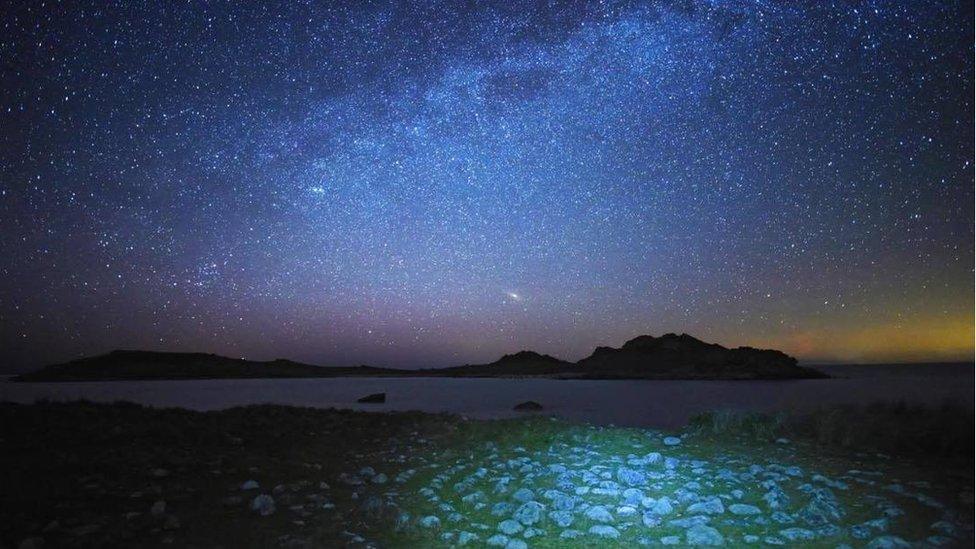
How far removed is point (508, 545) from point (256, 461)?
454cm

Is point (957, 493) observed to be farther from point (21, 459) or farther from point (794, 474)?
point (21, 459)

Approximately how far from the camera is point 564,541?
4598mm

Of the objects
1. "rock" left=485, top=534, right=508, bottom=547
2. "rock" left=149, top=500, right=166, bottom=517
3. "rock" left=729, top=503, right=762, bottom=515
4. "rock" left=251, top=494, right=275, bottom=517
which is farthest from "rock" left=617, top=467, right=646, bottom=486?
"rock" left=149, top=500, right=166, bottom=517

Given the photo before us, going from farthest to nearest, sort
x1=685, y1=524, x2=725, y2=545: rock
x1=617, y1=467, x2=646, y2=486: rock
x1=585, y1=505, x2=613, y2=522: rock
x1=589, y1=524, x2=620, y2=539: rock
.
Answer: x1=617, y1=467, x2=646, y2=486: rock < x1=585, y1=505, x2=613, y2=522: rock < x1=589, y1=524, x2=620, y2=539: rock < x1=685, y1=524, x2=725, y2=545: rock

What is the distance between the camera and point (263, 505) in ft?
17.3

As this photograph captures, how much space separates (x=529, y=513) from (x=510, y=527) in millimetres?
392

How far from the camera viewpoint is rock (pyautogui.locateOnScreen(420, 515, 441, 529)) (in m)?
4.92

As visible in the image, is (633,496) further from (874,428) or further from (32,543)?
(874,428)

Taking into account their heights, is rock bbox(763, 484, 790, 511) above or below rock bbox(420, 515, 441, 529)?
above

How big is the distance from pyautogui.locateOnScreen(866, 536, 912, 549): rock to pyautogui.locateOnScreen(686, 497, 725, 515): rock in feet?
4.18

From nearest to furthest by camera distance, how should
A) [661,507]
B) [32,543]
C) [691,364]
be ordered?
[32,543] < [661,507] < [691,364]


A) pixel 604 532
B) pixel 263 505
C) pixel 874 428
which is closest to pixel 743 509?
pixel 604 532

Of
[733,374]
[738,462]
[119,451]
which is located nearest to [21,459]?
[119,451]

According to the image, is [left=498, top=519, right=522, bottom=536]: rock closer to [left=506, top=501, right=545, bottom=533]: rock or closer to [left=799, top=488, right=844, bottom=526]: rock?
[left=506, top=501, right=545, bottom=533]: rock
